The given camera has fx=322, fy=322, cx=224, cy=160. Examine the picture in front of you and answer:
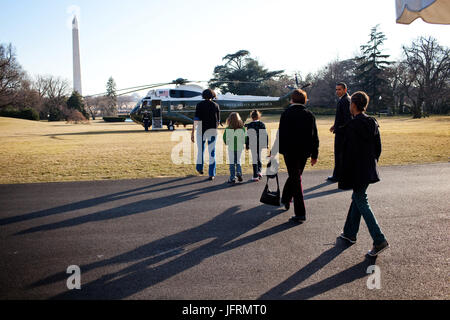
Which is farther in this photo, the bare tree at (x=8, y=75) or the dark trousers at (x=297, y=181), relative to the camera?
the bare tree at (x=8, y=75)

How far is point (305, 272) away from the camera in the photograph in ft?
11.0

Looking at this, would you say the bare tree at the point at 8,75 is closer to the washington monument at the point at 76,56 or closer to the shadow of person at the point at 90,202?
the washington monument at the point at 76,56

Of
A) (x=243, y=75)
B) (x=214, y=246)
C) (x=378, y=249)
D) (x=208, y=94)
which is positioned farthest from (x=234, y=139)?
(x=243, y=75)

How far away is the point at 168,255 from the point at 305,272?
1.59 m

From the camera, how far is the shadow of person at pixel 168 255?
3092 millimetres

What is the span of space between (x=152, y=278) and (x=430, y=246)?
3305 mm

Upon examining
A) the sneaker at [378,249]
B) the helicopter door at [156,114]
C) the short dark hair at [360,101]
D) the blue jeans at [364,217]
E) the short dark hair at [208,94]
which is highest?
the helicopter door at [156,114]

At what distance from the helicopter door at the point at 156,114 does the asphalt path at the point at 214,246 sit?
72.7 feet

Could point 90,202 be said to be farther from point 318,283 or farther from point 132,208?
point 318,283

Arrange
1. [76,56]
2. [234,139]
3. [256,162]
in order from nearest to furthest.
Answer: [234,139] < [256,162] < [76,56]

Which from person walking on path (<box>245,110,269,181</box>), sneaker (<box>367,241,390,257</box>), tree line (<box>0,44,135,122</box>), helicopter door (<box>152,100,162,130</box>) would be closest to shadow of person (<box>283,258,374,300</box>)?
sneaker (<box>367,241,390,257</box>)

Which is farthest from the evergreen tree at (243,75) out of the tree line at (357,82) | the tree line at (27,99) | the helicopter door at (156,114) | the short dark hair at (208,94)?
the short dark hair at (208,94)

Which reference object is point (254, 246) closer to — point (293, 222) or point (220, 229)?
point (220, 229)
